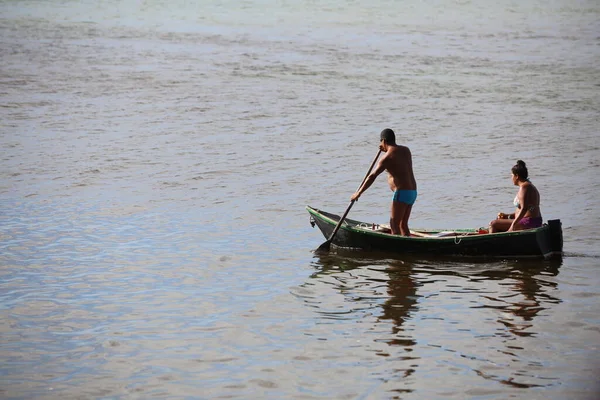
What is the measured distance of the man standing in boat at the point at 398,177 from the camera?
37.6 feet

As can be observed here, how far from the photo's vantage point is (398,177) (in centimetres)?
1156

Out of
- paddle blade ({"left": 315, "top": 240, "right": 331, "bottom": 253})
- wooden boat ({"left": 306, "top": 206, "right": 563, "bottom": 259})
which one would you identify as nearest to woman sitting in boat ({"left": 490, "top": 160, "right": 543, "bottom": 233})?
wooden boat ({"left": 306, "top": 206, "right": 563, "bottom": 259})

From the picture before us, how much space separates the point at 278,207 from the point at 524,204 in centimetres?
478

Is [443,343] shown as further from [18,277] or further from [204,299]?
[18,277]

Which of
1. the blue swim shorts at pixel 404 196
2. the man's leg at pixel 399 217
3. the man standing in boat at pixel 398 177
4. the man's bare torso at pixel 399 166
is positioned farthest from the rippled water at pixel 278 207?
the man's bare torso at pixel 399 166

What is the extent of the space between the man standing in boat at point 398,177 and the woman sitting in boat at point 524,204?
46.9 inches

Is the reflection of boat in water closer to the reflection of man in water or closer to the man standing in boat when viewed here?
the reflection of man in water

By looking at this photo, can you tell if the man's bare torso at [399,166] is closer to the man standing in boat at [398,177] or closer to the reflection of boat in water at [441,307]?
the man standing in boat at [398,177]

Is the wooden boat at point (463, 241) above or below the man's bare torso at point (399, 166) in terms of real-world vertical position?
below

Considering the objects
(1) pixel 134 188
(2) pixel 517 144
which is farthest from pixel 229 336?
(2) pixel 517 144

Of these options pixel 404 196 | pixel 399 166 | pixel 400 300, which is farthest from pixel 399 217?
pixel 400 300

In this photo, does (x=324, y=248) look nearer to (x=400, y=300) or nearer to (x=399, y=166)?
(x=399, y=166)

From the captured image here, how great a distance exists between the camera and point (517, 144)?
1998cm

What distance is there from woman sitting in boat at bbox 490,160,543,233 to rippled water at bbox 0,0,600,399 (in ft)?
1.51
